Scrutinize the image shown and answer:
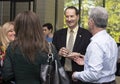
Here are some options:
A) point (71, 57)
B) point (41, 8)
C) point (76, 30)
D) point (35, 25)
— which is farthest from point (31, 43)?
point (41, 8)

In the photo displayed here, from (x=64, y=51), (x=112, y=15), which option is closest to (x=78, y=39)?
(x=64, y=51)

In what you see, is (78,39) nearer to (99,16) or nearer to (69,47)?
(69,47)

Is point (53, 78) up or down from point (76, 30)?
down

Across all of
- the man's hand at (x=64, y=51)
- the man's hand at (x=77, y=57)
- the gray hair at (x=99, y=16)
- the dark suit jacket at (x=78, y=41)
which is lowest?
the man's hand at (x=77, y=57)

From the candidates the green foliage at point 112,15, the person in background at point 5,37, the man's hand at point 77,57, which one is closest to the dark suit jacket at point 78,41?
the man's hand at point 77,57

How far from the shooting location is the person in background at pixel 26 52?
418 centimetres

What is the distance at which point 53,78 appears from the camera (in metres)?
4.41

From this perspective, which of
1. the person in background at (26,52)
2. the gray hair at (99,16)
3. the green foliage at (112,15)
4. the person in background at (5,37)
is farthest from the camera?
the green foliage at (112,15)

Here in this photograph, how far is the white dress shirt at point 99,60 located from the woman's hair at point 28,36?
533mm

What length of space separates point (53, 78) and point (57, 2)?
11.1m

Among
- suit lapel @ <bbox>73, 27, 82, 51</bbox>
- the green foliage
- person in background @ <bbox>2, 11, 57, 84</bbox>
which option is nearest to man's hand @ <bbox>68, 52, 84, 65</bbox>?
suit lapel @ <bbox>73, 27, 82, 51</bbox>

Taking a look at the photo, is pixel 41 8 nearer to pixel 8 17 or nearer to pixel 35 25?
pixel 8 17

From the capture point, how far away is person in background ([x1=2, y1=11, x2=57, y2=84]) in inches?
164

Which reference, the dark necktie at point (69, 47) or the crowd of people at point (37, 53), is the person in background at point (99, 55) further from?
the dark necktie at point (69, 47)
